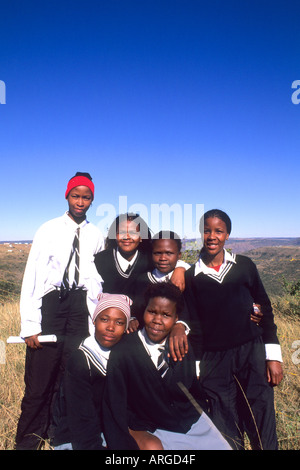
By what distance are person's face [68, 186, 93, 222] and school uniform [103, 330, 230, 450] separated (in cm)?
131

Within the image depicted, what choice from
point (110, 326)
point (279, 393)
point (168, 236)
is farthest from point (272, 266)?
point (110, 326)

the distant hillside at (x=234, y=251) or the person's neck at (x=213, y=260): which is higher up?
the person's neck at (x=213, y=260)

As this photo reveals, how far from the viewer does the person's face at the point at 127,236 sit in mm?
2926

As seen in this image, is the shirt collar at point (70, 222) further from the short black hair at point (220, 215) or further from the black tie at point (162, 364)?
the black tie at point (162, 364)

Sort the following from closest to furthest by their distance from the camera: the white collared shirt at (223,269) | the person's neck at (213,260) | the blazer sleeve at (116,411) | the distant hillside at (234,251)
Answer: the blazer sleeve at (116,411) < the white collared shirt at (223,269) < the person's neck at (213,260) < the distant hillside at (234,251)

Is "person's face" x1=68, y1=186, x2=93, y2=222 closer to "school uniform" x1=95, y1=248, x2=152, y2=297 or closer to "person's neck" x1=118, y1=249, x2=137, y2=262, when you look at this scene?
"school uniform" x1=95, y1=248, x2=152, y2=297

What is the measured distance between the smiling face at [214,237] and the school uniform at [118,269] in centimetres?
61

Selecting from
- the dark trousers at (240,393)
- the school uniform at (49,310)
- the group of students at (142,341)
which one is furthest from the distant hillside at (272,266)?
the school uniform at (49,310)

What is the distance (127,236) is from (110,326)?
86 cm

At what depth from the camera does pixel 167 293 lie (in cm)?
245

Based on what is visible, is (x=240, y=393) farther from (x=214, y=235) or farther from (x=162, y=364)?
(x=214, y=235)

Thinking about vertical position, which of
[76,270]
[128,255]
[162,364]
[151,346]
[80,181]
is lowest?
[162,364]

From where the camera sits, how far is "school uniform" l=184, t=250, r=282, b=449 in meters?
2.48
